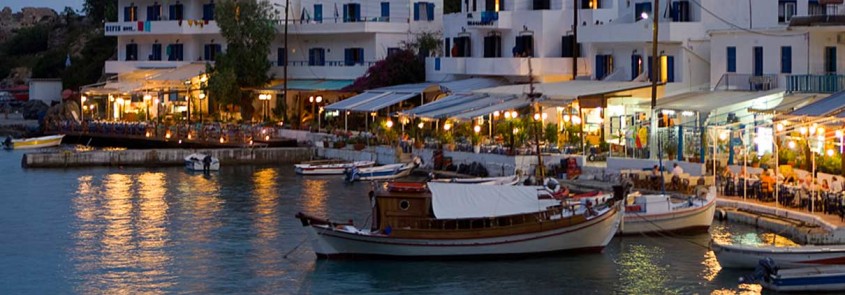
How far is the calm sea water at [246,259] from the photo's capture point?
38281 millimetres

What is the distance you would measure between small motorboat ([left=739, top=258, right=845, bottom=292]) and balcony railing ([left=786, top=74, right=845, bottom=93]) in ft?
55.3

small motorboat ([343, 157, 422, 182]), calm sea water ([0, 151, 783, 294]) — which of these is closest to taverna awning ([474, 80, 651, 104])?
small motorboat ([343, 157, 422, 182])

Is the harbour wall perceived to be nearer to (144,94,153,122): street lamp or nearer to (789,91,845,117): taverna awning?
(789,91,845,117): taverna awning

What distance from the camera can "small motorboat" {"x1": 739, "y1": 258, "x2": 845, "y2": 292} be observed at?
35375mm

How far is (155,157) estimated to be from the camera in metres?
70.1

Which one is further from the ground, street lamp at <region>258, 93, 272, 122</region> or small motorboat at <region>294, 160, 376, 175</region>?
street lamp at <region>258, 93, 272, 122</region>

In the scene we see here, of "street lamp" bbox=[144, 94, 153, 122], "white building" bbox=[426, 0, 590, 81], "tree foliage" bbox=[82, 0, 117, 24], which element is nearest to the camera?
"white building" bbox=[426, 0, 590, 81]

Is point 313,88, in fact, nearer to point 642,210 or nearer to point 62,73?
point 62,73

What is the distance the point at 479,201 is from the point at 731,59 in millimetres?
18863

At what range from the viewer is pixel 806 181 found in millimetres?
44781

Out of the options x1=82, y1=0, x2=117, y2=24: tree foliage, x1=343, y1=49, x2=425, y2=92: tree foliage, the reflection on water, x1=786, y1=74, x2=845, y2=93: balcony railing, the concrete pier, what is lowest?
the reflection on water

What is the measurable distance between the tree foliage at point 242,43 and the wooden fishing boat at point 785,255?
46.9m

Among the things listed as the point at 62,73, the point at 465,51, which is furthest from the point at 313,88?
the point at 62,73

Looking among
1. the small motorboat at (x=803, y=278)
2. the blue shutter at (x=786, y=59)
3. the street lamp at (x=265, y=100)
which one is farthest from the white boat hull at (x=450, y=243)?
the street lamp at (x=265, y=100)
